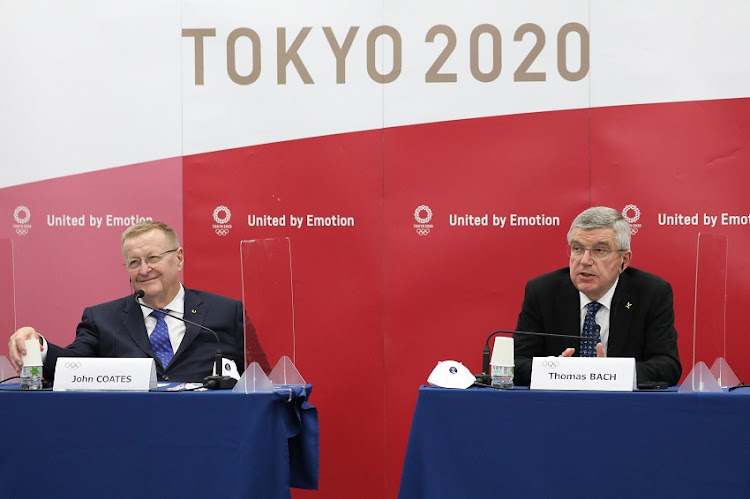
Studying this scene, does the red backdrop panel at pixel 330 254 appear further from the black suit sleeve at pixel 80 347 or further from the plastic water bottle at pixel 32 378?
the plastic water bottle at pixel 32 378

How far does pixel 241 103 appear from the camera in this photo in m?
4.51

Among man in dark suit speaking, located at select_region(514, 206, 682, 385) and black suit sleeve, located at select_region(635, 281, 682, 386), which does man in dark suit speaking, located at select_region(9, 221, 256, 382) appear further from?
black suit sleeve, located at select_region(635, 281, 682, 386)

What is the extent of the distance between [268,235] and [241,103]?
69 cm

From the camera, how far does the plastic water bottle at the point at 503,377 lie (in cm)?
298

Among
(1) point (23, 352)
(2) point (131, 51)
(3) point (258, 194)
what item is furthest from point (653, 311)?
(2) point (131, 51)

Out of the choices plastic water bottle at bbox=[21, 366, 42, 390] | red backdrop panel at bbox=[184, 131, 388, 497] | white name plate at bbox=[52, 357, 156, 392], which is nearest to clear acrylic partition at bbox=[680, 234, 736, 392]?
red backdrop panel at bbox=[184, 131, 388, 497]

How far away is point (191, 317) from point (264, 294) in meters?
0.65

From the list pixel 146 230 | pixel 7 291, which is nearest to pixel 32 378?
pixel 146 230

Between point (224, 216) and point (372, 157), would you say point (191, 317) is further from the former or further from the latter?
point (372, 157)

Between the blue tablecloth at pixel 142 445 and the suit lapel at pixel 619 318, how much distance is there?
4.44 feet

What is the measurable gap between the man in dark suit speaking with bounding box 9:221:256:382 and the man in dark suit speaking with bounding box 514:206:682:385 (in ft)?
4.02

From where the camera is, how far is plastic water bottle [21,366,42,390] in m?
3.09

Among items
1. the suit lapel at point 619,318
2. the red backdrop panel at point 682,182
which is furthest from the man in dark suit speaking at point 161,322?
the red backdrop panel at point 682,182

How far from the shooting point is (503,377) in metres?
2.98
